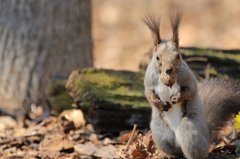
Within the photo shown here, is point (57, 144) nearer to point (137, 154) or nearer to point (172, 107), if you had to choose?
point (137, 154)

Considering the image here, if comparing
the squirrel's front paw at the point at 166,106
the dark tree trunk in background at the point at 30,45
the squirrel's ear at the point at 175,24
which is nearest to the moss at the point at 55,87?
the dark tree trunk in background at the point at 30,45

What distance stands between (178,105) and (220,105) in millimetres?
377

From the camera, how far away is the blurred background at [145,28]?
8727mm

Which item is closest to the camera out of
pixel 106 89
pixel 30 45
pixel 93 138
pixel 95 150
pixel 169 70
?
pixel 169 70

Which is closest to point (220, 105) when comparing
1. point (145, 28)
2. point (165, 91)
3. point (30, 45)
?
point (165, 91)

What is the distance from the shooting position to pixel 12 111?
314 cm

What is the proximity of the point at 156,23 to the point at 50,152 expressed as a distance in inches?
52.8

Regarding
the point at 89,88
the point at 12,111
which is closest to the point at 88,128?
the point at 89,88

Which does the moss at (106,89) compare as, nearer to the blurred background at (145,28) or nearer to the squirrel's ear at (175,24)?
the squirrel's ear at (175,24)

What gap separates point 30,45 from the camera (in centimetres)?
337

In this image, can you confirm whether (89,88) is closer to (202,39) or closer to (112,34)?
(202,39)

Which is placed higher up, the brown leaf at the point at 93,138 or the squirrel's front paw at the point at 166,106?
the squirrel's front paw at the point at 166,106

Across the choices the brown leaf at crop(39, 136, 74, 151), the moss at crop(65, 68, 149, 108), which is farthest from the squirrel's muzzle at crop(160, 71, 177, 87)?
the brown leaf at crop(39, 136, 74, 151)

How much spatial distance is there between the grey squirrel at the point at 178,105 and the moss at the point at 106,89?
64 cm
